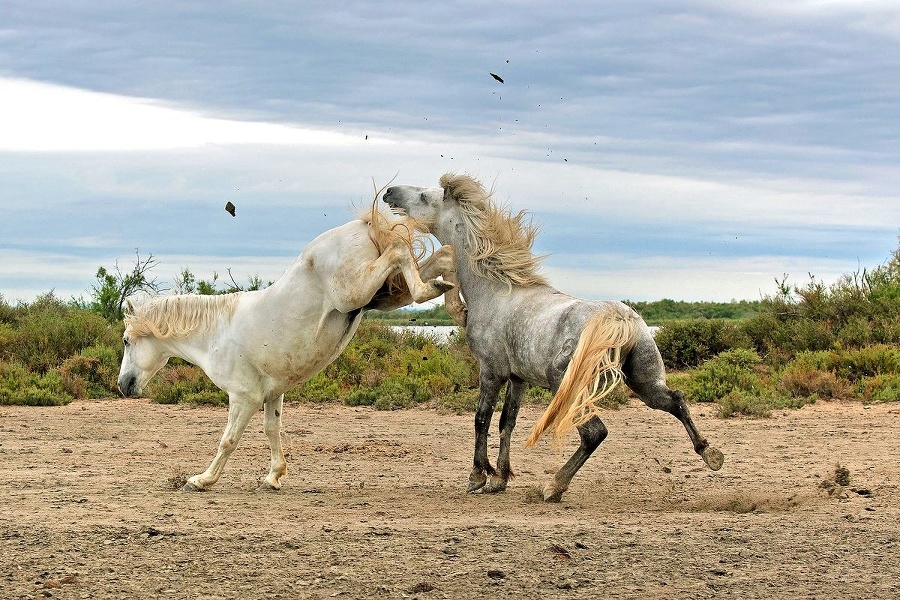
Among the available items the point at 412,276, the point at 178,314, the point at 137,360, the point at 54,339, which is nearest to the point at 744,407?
the point at 412,276

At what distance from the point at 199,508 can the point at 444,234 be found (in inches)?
122

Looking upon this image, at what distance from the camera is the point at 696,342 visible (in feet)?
62.8

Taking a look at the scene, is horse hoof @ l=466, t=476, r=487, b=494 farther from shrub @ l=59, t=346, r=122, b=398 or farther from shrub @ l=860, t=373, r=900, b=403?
shrub @ l=59, t=346, r=122, b=398

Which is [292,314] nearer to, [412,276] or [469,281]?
[412,276]

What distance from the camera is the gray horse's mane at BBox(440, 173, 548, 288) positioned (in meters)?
9.23

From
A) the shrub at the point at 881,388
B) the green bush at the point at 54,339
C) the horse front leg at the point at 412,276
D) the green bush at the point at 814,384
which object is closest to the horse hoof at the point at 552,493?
the horse front leg at the point at 412,276

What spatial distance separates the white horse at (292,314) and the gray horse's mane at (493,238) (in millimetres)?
296

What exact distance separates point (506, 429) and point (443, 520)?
1.47 meters

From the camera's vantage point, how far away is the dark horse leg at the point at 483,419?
907cm

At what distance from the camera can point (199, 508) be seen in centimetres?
841

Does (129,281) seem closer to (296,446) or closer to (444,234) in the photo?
(296,446)

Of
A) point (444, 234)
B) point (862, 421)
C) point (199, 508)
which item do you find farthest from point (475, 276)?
point (862, 421)

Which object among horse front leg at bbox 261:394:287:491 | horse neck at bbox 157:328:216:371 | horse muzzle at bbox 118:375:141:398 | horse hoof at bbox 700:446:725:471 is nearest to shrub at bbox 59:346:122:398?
horse muzzle at bbox 118:375:141:398

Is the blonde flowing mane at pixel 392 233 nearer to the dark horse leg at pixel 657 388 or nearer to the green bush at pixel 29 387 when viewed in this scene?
the dark horse leg at pixel 657 388
